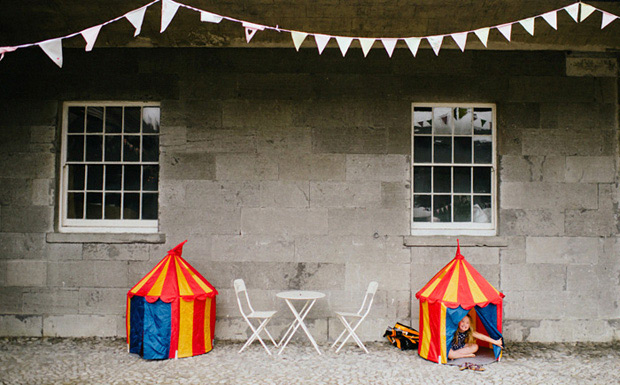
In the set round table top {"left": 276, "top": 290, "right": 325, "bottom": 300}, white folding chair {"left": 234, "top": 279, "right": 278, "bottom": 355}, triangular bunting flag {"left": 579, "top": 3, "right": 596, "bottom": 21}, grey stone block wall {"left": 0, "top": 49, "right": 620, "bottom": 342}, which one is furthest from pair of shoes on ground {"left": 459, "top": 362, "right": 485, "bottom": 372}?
triangular bunting flag {"left": 579, "top": 3, "right": 596, "bottom": 21}

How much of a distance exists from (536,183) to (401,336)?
2.73 meters

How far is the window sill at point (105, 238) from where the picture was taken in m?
6.20

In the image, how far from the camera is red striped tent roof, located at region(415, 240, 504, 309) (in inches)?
203

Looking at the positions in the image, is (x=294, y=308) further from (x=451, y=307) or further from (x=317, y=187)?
(x=451, y=307)

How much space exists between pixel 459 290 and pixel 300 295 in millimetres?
1843

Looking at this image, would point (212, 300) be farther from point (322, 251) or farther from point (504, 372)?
point (504, 372)

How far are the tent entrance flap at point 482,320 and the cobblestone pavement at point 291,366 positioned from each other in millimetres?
293

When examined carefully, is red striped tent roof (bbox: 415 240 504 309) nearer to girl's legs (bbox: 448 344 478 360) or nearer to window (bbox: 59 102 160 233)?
girl's legs (bbox: 448 344 478 360)

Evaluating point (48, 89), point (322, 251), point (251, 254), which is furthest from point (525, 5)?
point (48, 89)

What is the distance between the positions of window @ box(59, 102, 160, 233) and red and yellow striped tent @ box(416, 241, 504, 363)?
3824 mm

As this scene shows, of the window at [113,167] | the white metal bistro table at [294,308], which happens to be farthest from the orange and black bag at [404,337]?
the window at [113,167]

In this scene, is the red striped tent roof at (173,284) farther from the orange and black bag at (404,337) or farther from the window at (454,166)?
the window at (454,166)

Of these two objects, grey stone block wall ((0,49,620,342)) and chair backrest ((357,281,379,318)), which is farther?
grey stone block wall ((0,49,620,342))

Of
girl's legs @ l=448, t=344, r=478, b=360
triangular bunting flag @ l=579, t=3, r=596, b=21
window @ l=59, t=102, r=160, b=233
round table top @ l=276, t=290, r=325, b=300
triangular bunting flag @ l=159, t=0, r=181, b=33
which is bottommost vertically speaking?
girl's legs @ l=448, t=344, r=478, b=360
